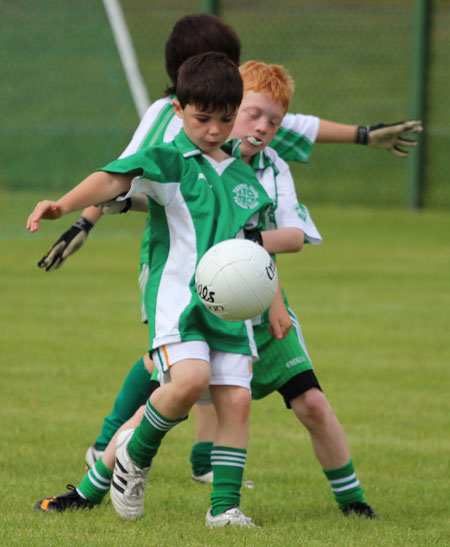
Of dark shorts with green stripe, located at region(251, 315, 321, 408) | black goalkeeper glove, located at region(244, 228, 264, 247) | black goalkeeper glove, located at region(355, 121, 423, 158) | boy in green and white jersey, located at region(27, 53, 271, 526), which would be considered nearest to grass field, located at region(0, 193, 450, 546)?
boy in green and white jersey, located at region(27, 53, 271, 526)

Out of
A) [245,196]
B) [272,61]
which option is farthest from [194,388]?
[272,61]

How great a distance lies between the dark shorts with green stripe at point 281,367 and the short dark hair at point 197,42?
1.19 m

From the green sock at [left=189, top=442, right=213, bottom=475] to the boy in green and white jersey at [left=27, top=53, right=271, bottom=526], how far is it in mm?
790

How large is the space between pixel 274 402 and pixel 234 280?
262 centimetres

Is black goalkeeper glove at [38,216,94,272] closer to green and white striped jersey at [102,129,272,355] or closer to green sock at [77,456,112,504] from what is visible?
green and white striped jersey at [102,129,272,355]

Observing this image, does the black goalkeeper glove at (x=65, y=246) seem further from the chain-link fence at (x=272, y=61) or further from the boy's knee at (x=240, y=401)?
the chain-link fence at (x=272, y=61)

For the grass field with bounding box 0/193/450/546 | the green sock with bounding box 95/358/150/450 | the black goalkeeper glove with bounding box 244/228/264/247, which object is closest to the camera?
the grass field with bounding box 0/193/450/546

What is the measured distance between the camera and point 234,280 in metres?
3.68

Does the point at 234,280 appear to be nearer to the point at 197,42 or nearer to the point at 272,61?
the point at 197,42

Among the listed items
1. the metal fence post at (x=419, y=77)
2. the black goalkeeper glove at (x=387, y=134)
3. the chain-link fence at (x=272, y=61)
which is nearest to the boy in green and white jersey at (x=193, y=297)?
the black goalkeeper glove at (x=387, y=134)

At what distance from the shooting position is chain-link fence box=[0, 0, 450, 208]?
15.6 m

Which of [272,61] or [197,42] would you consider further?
[272,61]

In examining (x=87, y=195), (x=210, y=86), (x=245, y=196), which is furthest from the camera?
(x=245, y=196)

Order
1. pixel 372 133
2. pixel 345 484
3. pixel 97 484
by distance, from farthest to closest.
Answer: pixel 372 133 < pixel 345 484 < pixel 97 484
